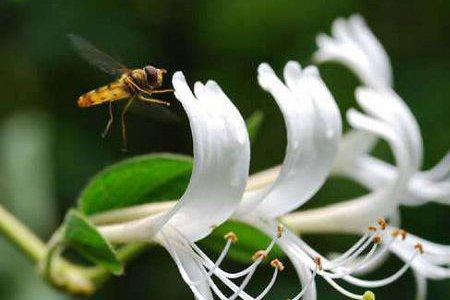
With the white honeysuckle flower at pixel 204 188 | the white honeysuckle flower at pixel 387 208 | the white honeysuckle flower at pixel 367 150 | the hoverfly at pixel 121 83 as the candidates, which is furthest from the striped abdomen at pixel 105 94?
the white honeysuckle flower at pixel 367 150

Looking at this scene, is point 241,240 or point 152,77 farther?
point 241,240

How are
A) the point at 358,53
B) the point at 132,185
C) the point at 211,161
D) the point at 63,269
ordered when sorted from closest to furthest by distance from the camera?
the point at 211,161
the point at 132,185
the point at 63,269
the point at 358,53

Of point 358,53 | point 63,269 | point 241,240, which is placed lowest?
point 63,269

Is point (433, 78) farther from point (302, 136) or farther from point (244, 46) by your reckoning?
point (302, 136)

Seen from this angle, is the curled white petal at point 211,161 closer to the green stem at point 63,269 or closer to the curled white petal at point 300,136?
the curled white petal at point 300,136

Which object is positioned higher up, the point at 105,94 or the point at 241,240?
the point at 105,94

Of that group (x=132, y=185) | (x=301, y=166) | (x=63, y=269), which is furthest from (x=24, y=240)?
(x=301, y=166)

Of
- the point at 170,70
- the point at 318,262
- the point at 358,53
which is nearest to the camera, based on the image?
the point at 318,262

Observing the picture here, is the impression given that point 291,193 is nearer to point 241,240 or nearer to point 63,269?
point 241,240
